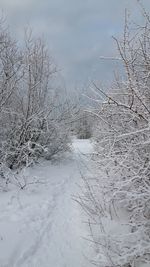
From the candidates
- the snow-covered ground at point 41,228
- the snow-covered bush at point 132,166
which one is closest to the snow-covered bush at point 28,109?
the snow-covered ground at point 41,228

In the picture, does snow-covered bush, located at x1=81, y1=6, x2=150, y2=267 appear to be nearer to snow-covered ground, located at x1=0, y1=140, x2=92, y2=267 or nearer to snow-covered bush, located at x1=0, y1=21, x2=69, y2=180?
snow-covered ground, located at x1=0, y1=140, x2=92, y2=267

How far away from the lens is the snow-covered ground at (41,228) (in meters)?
6.86

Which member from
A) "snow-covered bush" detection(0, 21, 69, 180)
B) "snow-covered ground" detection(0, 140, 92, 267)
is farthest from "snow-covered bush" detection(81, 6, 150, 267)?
"snow-covered bush" detection(0, 21, 69, 180)

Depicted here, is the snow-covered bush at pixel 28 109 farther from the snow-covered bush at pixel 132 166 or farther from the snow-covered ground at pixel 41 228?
the snow-covered bush at pixel 132 166

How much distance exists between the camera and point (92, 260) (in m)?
6.60

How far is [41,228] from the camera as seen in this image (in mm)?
8586

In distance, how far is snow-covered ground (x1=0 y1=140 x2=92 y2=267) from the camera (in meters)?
6.86

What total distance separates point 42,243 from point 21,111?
10.5 meters

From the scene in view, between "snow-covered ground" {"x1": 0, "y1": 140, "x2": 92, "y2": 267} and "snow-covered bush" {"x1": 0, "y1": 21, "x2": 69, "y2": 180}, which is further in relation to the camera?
"snow-covered bush" {"x1": 0, "y1": 21, "x2": 69, "y2": 180}

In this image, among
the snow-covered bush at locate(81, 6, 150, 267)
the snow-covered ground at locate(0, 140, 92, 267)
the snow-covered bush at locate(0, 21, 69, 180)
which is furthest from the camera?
the snow-covered bush at locate(0, 21, 69, 180)

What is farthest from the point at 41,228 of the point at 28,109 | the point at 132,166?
the point at 28,109

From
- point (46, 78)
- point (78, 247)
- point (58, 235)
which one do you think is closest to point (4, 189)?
point (58, 235)

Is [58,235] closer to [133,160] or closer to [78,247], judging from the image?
[78,247]

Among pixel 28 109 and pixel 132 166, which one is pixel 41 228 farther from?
pixel 28 109
